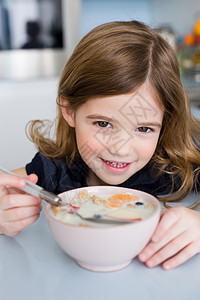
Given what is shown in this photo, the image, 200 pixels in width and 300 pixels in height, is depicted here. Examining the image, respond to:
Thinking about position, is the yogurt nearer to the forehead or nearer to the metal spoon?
the metal spoon

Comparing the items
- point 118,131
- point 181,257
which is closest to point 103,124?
point 118,131

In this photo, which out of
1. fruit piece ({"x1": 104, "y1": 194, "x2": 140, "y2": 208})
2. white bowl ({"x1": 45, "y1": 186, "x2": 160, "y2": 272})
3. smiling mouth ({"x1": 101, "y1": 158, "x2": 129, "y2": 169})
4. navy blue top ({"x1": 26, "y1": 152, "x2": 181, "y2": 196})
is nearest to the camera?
white bowl ({"x1": 45, "y1": 186, "x2": 160, "y2": 272})

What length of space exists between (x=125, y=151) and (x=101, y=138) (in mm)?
72

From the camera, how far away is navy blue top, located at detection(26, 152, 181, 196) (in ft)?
3.44

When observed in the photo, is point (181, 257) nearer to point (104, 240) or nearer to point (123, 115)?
point (104, 240)

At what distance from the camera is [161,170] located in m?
1.03

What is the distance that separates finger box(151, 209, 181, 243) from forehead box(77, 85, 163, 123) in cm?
28

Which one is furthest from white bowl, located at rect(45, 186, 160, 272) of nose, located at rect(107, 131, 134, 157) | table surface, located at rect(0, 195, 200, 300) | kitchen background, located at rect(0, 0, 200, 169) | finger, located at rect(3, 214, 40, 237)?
kitchen background, located at rect(0, 0, 200, 169)

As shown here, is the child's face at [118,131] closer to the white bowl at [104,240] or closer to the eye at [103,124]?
the eye at [103,124]

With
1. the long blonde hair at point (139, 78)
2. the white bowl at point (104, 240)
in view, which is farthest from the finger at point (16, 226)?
the long blonde hair at point (139, 78)

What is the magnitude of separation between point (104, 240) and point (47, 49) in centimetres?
200

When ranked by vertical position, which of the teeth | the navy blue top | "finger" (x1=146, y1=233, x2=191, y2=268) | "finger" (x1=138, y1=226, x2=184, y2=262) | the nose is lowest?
the navy blue top

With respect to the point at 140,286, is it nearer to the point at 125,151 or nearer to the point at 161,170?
the point at 125,151

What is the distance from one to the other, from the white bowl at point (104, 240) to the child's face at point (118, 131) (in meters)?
0.31
